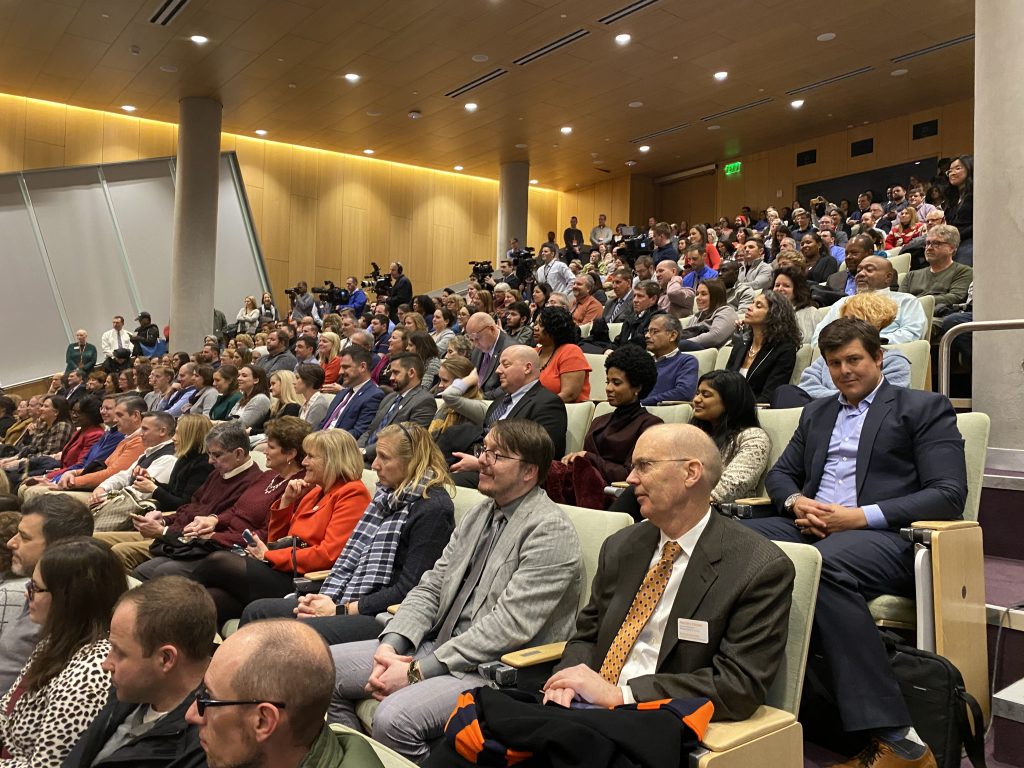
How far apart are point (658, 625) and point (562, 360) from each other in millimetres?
2450

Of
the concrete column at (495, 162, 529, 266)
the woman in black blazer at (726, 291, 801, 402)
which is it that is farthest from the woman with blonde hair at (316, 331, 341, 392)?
the concrete column at (495, 162, 529, 266)

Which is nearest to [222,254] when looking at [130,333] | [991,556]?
[130,333]

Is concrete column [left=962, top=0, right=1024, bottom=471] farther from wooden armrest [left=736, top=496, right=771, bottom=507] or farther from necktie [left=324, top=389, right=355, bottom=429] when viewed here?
necktie [left=324, top=389, right=355, bottom=429]

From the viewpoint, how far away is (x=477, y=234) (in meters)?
17.8

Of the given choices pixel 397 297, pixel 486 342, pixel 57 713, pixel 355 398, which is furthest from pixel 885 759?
pixel 397 297

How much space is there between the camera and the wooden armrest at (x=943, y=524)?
2.03 meters

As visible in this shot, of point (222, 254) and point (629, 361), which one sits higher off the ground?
point (222, 254)

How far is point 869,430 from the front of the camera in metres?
2.35

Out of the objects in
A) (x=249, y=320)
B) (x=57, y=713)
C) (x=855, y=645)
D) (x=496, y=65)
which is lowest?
(x=57, y=713)

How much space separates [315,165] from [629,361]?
535 inches

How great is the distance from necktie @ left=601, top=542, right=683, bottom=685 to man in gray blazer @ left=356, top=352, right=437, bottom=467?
2450 mm

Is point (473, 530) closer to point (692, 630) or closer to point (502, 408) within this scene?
point (692, 630)

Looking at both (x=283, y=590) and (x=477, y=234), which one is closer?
(x=283, y=590)

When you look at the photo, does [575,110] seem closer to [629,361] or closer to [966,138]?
[966,138]
